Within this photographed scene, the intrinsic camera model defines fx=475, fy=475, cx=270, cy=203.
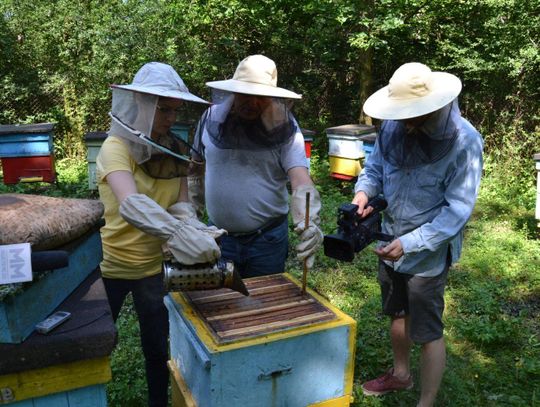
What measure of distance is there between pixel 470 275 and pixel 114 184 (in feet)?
10.9

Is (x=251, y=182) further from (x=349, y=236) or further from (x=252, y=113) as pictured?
(x=349, y=236)

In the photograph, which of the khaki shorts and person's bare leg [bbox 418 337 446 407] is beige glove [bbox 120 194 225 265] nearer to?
the khaki shorts

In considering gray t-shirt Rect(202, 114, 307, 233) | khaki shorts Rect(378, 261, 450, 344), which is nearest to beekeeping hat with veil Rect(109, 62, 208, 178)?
gray t-shirt Rect(202, 114, 307, 233)

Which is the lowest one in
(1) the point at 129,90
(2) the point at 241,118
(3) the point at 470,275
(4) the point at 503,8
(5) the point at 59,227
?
(3) the point at 470,275

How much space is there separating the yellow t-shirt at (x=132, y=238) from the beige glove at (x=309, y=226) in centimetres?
51

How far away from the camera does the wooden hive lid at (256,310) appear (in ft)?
4.81

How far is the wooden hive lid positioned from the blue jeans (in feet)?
1.14

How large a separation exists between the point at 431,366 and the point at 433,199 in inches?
30.7

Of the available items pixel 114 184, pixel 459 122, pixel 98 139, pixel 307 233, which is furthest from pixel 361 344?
pixel 98 139

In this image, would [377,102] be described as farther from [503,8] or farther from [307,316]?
[503,8]

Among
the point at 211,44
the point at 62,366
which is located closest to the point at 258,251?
the point at 62,366

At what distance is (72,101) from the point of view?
8555 millimetres

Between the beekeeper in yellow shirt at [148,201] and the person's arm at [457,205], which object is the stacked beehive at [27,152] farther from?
the person's arm at [457,205]

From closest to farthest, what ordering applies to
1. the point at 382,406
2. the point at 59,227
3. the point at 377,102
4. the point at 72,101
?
the point at 59,227, the point at 377,102, the point at 382,406, the point at 72,101
